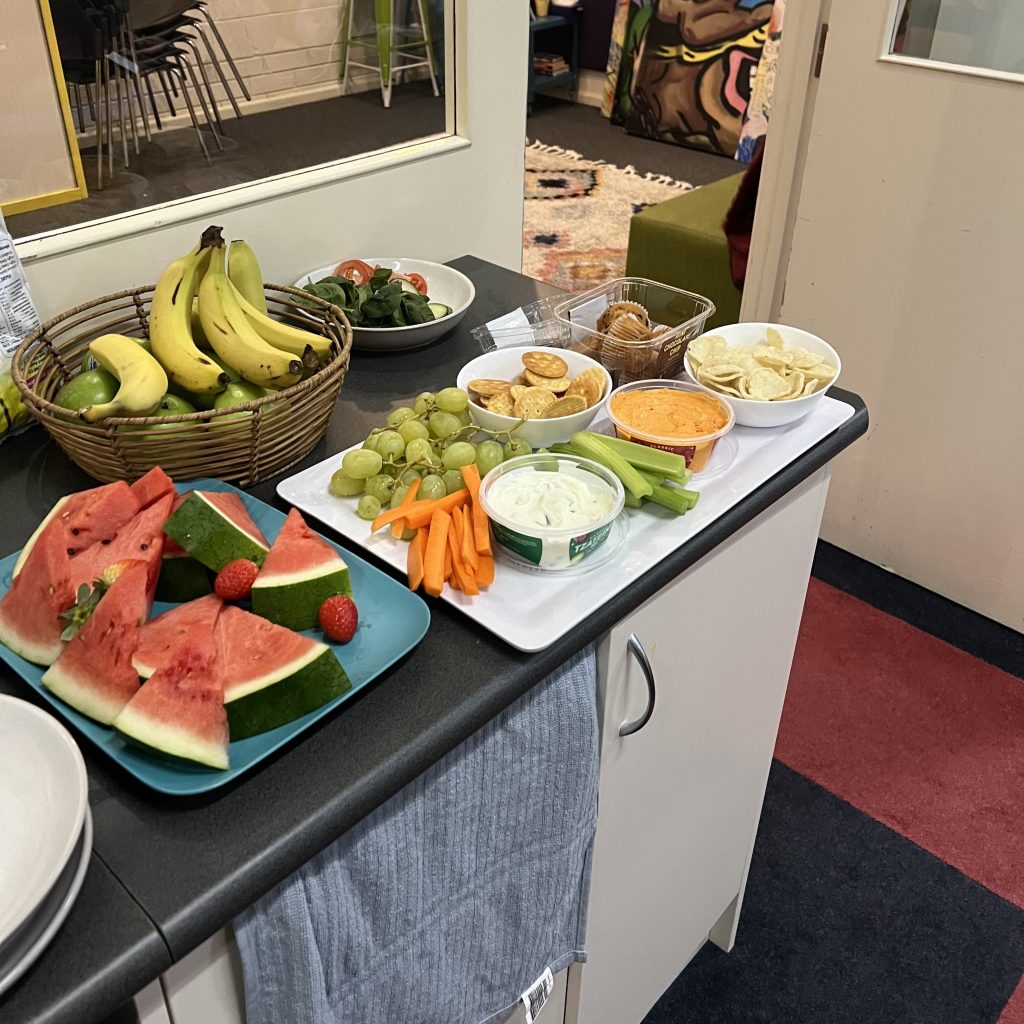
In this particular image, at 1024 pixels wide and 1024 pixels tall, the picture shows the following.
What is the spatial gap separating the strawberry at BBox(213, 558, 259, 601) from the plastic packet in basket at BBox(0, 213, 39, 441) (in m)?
0.39

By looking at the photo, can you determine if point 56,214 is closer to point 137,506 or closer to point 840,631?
point 137,506

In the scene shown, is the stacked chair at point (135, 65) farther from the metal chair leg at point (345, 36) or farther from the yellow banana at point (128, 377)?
the yellow banana at point (128, 377)

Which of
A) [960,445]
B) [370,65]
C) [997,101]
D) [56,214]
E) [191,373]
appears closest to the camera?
[191,373]

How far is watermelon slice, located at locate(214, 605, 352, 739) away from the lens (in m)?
0.70

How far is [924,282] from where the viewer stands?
2023 mm

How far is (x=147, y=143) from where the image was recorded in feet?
4.00

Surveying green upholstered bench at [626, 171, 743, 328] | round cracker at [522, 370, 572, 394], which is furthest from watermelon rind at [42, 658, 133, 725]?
green upholstered bench at [626, 171, 743, 328]

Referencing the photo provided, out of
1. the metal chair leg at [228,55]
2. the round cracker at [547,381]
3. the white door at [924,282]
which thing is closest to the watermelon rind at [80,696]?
the round cracker at [547,381]

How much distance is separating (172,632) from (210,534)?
0.29 feet

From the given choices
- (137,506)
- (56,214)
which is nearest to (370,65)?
(56,214)

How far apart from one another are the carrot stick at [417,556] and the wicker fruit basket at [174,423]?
0.63 feet

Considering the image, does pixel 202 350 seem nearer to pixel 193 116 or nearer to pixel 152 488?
pixel 152 488

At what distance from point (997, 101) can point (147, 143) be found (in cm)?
149

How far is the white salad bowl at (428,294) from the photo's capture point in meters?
1.23
